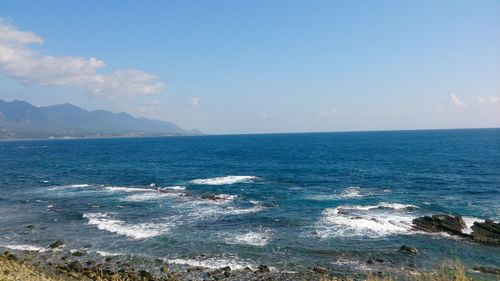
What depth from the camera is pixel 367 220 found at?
36.9 metres

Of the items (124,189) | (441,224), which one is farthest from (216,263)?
(124,189)

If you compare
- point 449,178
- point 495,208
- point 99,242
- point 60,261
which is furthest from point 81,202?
point 449,178

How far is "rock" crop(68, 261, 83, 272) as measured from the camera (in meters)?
25.2

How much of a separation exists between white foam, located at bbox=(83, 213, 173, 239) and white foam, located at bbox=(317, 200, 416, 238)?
14906 millimetres

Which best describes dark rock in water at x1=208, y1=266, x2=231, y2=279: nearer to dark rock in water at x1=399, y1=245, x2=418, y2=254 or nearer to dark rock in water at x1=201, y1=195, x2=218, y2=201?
dark rock in water at x1=399, y1=245, x2=418, y2=254

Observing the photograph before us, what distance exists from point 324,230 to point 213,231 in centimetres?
1025

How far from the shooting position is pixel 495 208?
41.0m

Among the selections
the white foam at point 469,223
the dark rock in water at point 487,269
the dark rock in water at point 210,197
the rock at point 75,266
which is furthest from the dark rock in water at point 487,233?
the rock at point 75,266

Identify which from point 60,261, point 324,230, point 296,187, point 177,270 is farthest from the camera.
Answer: point 296,187

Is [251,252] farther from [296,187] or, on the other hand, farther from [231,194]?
[296,187]

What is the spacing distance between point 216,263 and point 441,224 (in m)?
21.6

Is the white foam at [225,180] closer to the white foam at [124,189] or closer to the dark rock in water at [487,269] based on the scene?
the white foam at [124,189]

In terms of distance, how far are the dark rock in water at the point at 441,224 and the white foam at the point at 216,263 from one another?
17851 millimetres

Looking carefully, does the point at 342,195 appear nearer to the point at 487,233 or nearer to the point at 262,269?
the point at 487,233
